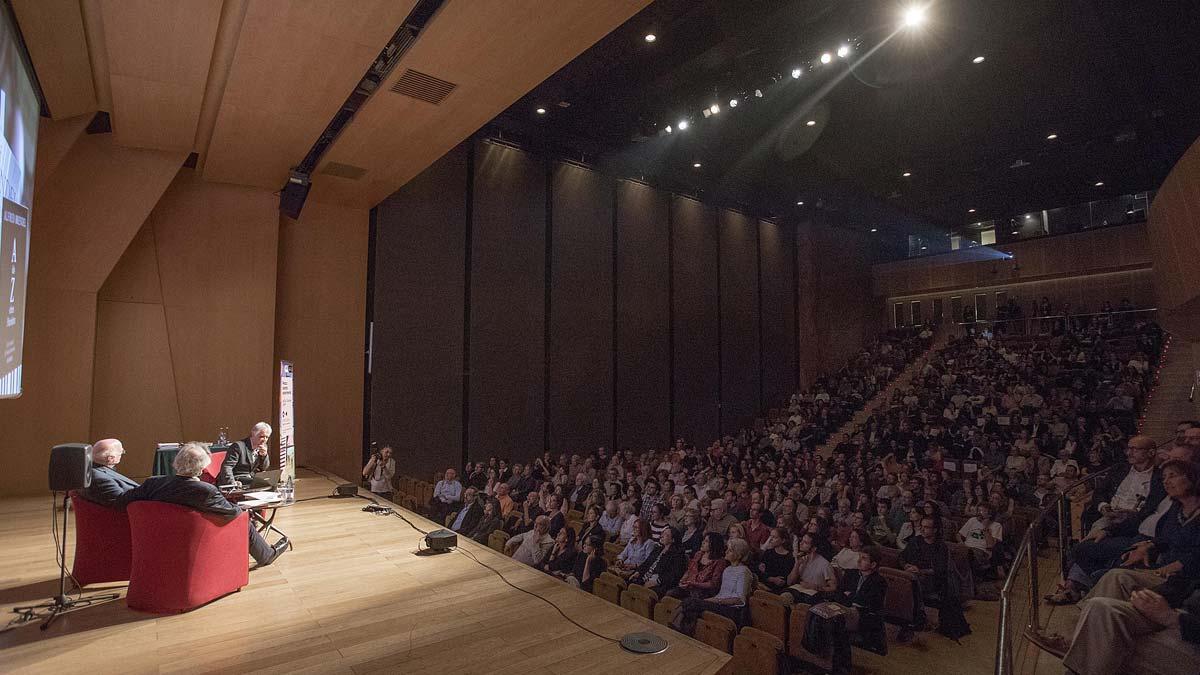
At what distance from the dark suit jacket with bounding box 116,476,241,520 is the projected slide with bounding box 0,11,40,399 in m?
1.40

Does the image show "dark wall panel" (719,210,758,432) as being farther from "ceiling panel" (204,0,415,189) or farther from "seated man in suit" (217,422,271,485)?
"seated man in suit" (217,422,271,485)

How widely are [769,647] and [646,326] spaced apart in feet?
30.3

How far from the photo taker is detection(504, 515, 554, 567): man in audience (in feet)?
17.2

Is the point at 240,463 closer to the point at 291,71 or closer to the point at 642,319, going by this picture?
the point at 291,71

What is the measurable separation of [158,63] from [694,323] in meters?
10.3

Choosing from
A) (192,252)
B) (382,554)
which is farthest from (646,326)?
(382,554)

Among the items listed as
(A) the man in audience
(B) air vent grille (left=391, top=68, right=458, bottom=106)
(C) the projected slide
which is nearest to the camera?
(C) the projected slide

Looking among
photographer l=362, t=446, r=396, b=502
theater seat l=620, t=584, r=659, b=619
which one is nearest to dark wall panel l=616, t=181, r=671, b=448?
photographer l=362, t=446, r=396, b=502

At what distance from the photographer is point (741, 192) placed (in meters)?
13.7

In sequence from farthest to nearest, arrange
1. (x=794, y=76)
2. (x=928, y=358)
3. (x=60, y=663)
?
(x=928, y=358) → (x=794, y=76) → (x=60, y=663)

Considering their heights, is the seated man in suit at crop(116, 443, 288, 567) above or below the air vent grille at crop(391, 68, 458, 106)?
below

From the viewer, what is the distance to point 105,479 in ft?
10.7

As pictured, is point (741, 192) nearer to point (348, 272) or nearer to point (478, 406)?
point (478, 406)

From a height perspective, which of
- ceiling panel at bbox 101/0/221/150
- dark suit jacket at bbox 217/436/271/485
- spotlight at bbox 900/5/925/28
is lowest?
dark suit jacket at bbox 217/436/271/485
